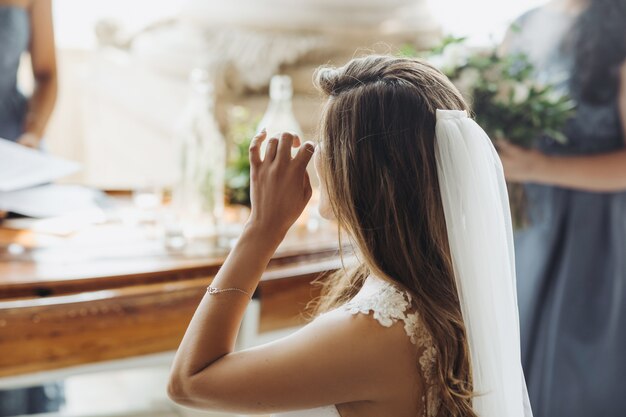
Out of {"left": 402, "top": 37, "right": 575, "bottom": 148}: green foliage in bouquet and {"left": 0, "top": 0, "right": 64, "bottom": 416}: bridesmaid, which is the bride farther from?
{"left": 0, "top": 0, "right": 64, "bottom": 416}: bridesmaid

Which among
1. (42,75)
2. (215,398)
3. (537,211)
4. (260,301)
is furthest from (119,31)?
(215,398)

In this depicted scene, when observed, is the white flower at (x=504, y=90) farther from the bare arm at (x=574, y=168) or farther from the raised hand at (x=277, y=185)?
the raised hand at (x=277, y=185)

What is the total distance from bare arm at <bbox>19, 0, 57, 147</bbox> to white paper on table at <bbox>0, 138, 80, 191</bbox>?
0.27 m

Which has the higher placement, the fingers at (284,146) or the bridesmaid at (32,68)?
the bridesmaid at (32,68)

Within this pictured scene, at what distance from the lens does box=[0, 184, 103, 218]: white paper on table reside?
170 cm

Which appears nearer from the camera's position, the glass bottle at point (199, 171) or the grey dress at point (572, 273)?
the glass bottle at point (199, 171)

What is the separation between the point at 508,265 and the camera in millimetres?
1030

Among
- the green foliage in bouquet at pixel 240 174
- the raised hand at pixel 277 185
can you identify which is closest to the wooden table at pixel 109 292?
the green foliage in bouquet at pixel 240 174

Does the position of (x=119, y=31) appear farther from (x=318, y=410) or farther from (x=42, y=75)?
(x=318, y=410)

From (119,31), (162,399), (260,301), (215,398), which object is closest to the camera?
(215,398)

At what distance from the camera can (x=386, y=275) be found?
38.2 inches

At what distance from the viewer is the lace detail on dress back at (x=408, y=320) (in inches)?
36.2

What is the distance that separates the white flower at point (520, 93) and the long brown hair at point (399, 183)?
85 cm

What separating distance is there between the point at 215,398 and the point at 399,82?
52 cm
